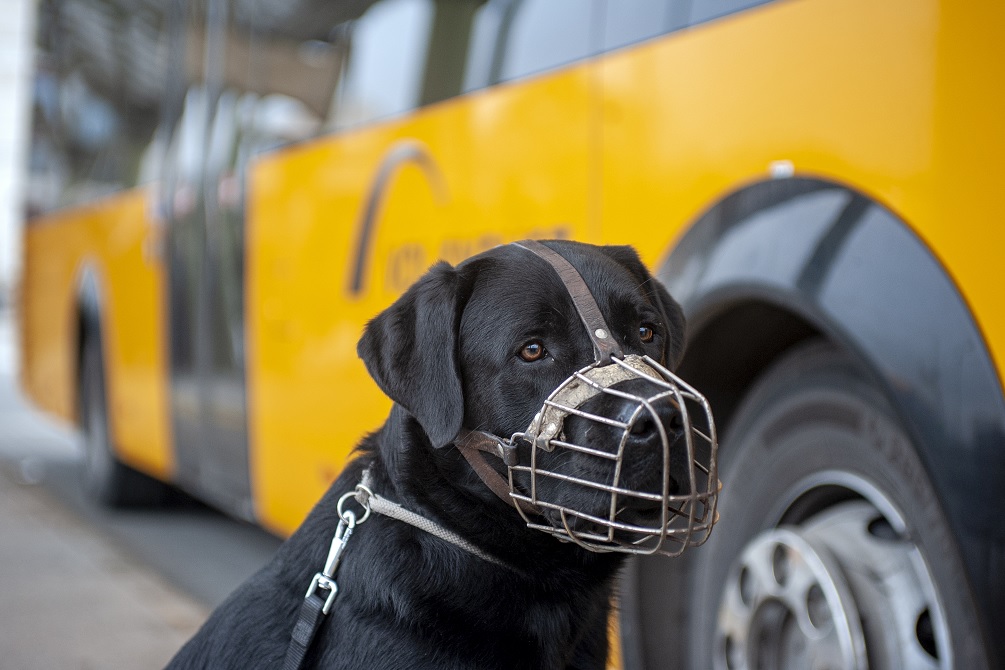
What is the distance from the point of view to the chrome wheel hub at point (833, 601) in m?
2.22

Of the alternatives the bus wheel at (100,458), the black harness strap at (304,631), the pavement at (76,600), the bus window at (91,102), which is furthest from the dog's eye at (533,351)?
the bus wheel at (100,458)

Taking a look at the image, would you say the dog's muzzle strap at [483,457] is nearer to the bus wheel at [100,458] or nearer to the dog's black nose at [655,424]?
the dog's black nose at [655,424]

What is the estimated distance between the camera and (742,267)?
2.44 metres

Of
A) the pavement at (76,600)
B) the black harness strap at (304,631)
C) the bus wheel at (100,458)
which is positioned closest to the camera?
the black harness strap at (304,631)

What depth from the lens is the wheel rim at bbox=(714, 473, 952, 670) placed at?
87.4 inches

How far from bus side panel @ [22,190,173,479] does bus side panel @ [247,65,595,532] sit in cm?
159

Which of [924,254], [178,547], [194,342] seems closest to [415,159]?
[924,254]

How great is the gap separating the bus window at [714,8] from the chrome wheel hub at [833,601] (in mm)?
1157

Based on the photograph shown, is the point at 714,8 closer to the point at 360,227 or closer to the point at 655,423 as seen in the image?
the point at 655,423

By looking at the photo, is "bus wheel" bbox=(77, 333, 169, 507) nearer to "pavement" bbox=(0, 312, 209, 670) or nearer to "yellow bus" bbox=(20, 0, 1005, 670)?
"pavement" bbox=(0, 312, 209, 670)

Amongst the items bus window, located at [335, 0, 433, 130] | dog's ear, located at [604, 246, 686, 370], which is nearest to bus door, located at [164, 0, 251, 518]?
bus window, located at [335, 0, 433, 130]

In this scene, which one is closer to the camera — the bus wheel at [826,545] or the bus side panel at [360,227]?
the bus wheel at [826,545]

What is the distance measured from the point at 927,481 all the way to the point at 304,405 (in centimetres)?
291

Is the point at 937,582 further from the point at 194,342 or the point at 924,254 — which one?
the point at 194,342
